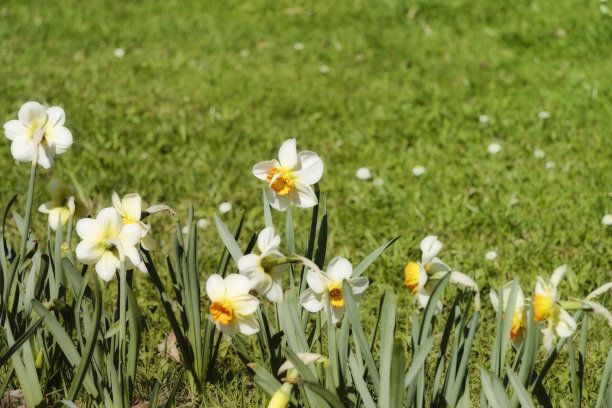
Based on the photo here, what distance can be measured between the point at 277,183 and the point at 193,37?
3.93m

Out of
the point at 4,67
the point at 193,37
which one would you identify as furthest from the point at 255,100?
the point at 4,67

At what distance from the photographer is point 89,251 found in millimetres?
1387

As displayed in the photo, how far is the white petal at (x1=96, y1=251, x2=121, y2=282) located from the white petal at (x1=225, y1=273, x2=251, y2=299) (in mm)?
263

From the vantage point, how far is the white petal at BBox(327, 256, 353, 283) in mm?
1413

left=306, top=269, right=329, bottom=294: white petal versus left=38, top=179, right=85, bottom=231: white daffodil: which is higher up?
left=38, top=179, right=85, bottom=231: white daffodil

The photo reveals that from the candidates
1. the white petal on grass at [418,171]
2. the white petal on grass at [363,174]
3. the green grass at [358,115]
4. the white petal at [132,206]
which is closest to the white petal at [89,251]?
the white petal at [132,206]

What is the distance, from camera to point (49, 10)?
5527 mm

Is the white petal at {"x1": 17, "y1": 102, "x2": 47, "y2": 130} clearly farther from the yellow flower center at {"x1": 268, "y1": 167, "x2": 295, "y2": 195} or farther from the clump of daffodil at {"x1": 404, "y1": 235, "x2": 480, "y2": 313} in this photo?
the clump of daffodil at {"x1": 404, "y1": 235, "x2": 480, "y2": 313}

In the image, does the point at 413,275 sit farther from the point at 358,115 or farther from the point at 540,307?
the point at 358,115

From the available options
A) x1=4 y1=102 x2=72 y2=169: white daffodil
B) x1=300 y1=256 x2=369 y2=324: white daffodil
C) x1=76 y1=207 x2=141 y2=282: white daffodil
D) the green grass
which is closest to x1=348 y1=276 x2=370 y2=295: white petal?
x1=300 y1=256 x2=369 y2=324: white daffodil

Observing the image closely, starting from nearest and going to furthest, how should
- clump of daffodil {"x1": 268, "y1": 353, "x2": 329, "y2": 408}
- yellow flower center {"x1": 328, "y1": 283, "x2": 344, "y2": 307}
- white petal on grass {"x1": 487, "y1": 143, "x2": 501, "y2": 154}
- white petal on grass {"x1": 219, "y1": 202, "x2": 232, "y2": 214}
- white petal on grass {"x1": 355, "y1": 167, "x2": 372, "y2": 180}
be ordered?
clump of daffodil {"x1": 268, "y1": 353, "x2": 329, "y2": 408} < yellow flower center {"x1": 328, "y1": 283, "x2": 344, "y2": 307} < white petal on grass {"x1": 219, "y1": 202, "x2": 232, "y2": 214} < white petal on grass {"x1": 355, "y1": 167, "x2": 372, "y2": 180} < white petal on grass {"x1": 487, "y1": 143, "x2": 501, "y2": 154}

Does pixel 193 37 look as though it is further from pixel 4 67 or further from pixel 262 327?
pixel 262 327

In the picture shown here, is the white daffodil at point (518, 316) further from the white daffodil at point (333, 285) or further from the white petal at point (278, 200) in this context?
the white petal at point (278, 200)

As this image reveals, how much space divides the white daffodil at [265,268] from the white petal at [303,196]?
13 cm
